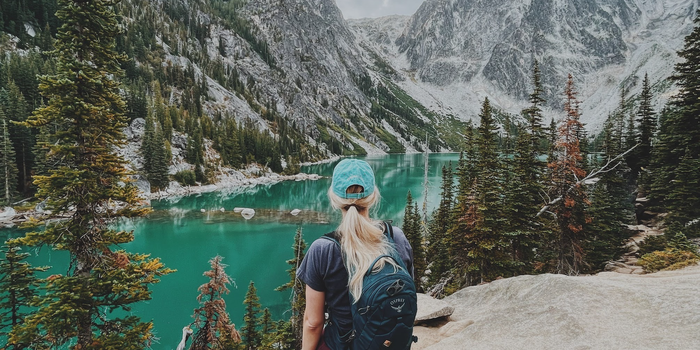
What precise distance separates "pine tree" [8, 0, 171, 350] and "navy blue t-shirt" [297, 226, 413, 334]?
30.6ft

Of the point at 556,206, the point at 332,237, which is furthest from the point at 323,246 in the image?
the point at 556,206

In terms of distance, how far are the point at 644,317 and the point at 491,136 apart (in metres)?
19.8

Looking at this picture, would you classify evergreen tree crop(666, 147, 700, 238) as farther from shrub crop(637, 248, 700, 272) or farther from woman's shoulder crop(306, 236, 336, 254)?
woman's shoulder crop(306, 236, 336, 254)

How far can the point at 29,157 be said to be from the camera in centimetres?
5531

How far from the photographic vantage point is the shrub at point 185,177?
77750 millimetres

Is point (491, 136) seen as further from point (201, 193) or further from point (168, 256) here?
point (201, 193)

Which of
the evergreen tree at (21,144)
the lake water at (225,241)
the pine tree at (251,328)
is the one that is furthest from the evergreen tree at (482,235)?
the evergreen tree at (21,144)

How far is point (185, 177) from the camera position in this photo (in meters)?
78.3

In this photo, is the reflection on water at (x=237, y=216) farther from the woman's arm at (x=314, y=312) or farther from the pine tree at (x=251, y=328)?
the woman's arm at (x=314, y=312)

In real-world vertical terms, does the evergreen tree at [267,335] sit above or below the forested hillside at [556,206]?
below

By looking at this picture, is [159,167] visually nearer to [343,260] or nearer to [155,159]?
[155,159]

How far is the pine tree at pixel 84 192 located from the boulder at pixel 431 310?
323 inches

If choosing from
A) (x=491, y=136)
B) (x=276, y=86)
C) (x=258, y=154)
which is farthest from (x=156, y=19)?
(x=491, y=136)

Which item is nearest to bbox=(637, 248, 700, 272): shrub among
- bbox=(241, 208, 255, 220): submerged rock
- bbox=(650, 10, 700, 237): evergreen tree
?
bbox=(650, 10, 700, 237): evergreen tree
